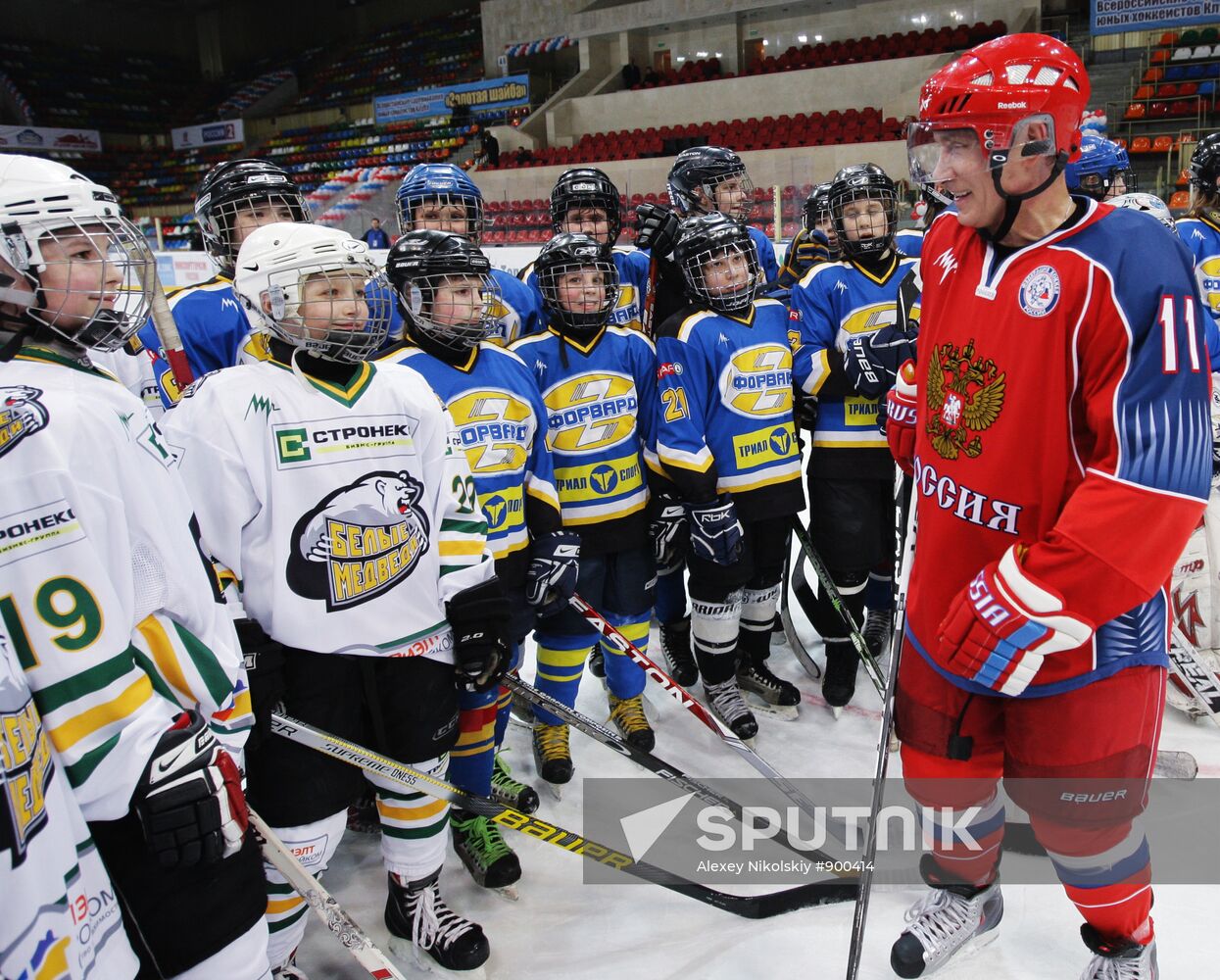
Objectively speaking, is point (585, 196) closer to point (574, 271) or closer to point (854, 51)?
point (574, 271)

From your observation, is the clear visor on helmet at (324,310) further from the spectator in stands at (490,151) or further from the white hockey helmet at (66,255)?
the spectator in stands at (490,151)

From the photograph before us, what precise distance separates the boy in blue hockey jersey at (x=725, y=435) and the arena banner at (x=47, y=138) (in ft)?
66.9

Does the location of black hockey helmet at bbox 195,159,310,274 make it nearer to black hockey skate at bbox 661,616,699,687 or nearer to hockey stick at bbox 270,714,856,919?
hockey stick at bbox 270,714,856,919

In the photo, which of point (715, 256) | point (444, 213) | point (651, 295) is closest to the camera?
point (715, 256)

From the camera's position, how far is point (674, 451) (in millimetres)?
2621

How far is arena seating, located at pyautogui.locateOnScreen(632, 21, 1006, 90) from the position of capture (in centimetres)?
1170

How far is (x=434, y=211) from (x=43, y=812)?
7.17ft

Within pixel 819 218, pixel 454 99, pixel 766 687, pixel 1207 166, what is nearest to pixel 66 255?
pixel 766 687

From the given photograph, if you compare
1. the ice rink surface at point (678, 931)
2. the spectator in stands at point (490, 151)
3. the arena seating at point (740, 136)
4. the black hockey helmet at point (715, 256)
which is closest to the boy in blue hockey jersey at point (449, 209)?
the black hockey helmet at point (715, 256)

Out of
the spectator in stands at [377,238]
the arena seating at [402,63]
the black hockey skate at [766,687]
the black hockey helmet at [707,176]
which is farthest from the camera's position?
the arena seating at [402,63]

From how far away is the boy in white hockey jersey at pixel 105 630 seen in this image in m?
1.08

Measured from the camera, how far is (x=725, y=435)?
274cm

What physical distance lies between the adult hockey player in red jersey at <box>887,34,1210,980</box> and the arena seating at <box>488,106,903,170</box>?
31.5 ft

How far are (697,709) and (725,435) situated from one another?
0.78m
